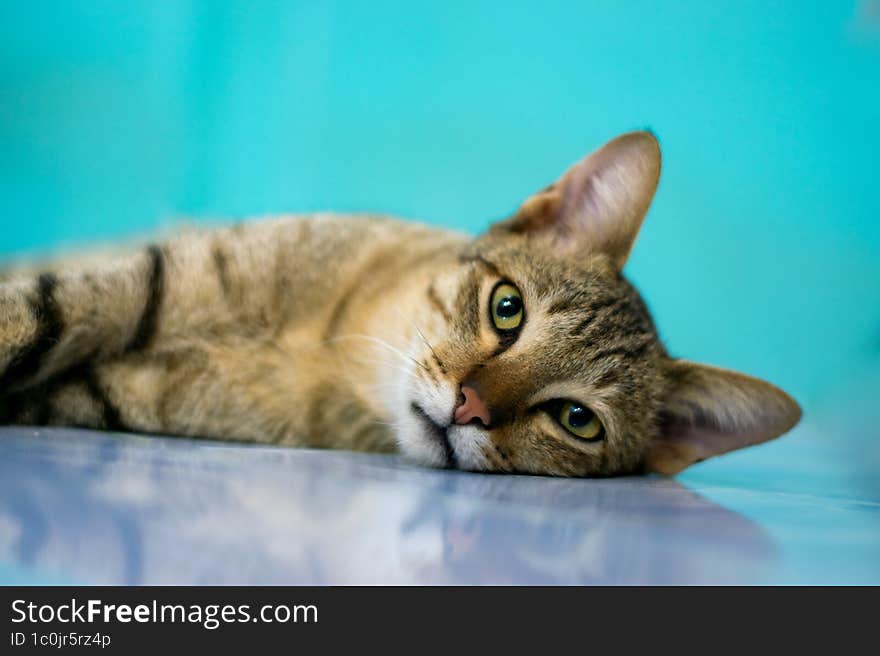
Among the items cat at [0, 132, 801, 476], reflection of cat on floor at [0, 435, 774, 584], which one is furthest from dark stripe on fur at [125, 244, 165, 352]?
reflection of cat on floor at [0, 435, 774, 584]

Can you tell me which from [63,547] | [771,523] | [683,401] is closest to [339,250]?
[683,401]

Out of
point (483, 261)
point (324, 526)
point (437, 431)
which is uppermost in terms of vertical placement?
point (483, 261)

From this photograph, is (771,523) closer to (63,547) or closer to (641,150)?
(641,150)

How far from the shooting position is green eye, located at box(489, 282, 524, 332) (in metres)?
1.80

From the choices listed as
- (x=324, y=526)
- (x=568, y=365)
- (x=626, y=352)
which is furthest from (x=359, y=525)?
(x=626, y=352)

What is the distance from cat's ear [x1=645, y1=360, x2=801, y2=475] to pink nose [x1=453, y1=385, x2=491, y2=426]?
2.02ft

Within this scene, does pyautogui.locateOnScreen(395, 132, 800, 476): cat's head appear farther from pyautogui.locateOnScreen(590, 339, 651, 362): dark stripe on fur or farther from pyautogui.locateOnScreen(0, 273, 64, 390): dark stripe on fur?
pyautogui.locateOnScreen(0, 273, 64, 390): dark stripe on fur

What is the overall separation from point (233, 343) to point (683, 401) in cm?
117

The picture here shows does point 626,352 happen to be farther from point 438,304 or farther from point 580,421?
point 438,304

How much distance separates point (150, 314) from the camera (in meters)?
2.01

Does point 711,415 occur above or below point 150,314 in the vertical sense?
below

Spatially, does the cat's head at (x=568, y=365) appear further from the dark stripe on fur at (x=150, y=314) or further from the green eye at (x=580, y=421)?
the dark stripe on fur at (x=150, y=314)

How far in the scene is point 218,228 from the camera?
7.53 feet

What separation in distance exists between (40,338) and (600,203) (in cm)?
138
